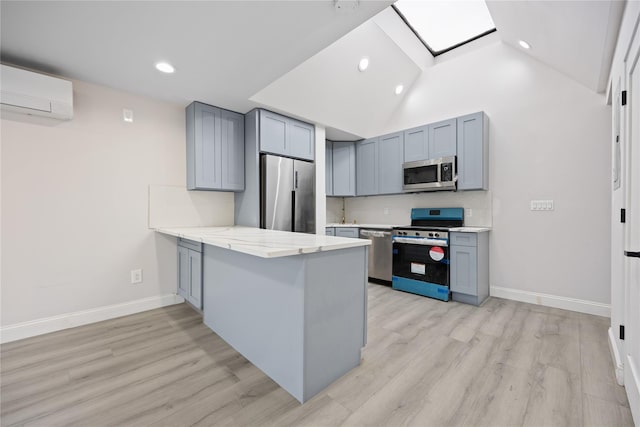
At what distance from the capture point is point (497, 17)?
2.87 metres

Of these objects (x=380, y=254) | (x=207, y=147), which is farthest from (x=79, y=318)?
(x=380, y=254)

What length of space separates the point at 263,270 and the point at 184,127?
2434 millimetres

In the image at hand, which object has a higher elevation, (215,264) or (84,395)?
(215,264)

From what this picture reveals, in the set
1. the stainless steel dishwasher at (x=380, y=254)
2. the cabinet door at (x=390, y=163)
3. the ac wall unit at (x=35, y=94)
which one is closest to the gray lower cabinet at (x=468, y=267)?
the stainless steel dishwasher at (x=380, y=254)

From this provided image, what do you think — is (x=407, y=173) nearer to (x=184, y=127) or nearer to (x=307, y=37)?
(x=307, y=37)

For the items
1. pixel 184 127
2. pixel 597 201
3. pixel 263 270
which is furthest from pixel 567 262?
pixel 184 127

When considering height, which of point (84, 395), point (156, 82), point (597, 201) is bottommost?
point (84, 395)

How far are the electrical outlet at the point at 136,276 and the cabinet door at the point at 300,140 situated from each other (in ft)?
7.19

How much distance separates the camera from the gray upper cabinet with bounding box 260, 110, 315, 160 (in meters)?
3.25

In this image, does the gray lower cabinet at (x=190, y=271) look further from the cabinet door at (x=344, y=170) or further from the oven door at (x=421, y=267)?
the cabinet door at (x=344, y=170)

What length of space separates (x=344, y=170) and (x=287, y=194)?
1653mm

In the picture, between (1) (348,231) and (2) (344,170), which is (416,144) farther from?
(1) (348,231)

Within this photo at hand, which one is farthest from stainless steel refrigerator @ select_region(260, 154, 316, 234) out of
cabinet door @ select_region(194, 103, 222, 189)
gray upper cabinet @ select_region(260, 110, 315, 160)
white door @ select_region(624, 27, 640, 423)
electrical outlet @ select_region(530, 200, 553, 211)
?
white door @ select_region(624, 27, 640, 423)

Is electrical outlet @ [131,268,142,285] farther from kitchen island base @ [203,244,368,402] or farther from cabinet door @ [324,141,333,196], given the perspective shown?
cabinet door @ [324,141,333,196]
